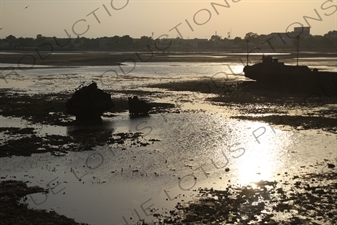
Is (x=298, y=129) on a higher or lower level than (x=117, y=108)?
lower

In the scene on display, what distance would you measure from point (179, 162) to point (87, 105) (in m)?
13.6

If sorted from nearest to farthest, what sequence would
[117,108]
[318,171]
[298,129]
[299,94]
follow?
[318,171] < [298,129] < [117,108] < [299,94]

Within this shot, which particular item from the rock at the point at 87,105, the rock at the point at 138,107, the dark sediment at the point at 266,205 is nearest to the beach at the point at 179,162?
the dark sediment at the point at 266,205

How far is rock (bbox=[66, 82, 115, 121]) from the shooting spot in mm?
32656

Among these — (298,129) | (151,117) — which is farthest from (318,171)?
(151,117)

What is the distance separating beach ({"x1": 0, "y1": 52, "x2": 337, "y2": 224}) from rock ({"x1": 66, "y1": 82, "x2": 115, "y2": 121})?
0.96m

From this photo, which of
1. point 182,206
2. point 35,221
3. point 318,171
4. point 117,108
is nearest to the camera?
point 35,221

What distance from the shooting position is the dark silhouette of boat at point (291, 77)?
5175 cm

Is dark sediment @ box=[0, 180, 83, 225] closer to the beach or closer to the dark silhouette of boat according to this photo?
the beach

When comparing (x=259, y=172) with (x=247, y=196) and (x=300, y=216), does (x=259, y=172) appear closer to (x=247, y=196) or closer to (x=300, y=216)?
(x=247, y=196)

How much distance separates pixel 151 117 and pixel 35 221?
20.8m

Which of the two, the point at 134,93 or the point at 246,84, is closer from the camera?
the point at 134,93

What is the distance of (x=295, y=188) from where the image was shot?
16.7m

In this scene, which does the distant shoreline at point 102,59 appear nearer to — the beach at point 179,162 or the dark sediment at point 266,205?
the beach at point 179,162
